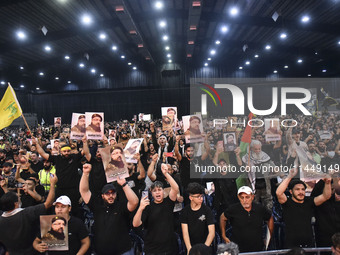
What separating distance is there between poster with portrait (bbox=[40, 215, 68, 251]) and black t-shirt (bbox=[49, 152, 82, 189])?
208 cm

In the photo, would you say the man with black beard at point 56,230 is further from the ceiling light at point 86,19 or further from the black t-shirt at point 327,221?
the ceiling light at point 86,19

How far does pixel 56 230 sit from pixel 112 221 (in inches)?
26.8

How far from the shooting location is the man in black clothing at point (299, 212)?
3.49 metres

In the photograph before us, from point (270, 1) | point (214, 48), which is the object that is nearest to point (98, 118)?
point (270, 1)

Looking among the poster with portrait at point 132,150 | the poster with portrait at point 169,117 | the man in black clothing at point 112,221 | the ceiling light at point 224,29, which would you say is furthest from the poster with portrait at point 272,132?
the ceiling light at point 224,29

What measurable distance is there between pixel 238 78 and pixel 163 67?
8478mm

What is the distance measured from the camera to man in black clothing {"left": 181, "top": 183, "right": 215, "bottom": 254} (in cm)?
350

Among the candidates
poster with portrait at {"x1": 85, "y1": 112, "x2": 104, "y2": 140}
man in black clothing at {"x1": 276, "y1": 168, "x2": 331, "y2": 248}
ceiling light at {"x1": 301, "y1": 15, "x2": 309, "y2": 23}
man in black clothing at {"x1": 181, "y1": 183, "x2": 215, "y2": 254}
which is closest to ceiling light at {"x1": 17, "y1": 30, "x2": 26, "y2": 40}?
poster with portrait at {"x1": 85, "y1": 112, "x2": 104, "y2": 140}

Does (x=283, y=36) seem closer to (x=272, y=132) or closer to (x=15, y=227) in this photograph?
(x=272, y=132)

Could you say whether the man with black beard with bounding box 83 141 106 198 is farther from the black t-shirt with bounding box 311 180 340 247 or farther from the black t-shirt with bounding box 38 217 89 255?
the black t-shirt with bounding box 311 180 340 247

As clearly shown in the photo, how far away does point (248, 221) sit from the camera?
3531 millimetres

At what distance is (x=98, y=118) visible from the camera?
6.22 m

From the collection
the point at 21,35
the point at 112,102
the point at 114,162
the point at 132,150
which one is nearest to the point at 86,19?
the point at 21,35

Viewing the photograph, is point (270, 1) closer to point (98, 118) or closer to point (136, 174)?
point (98, 118)
